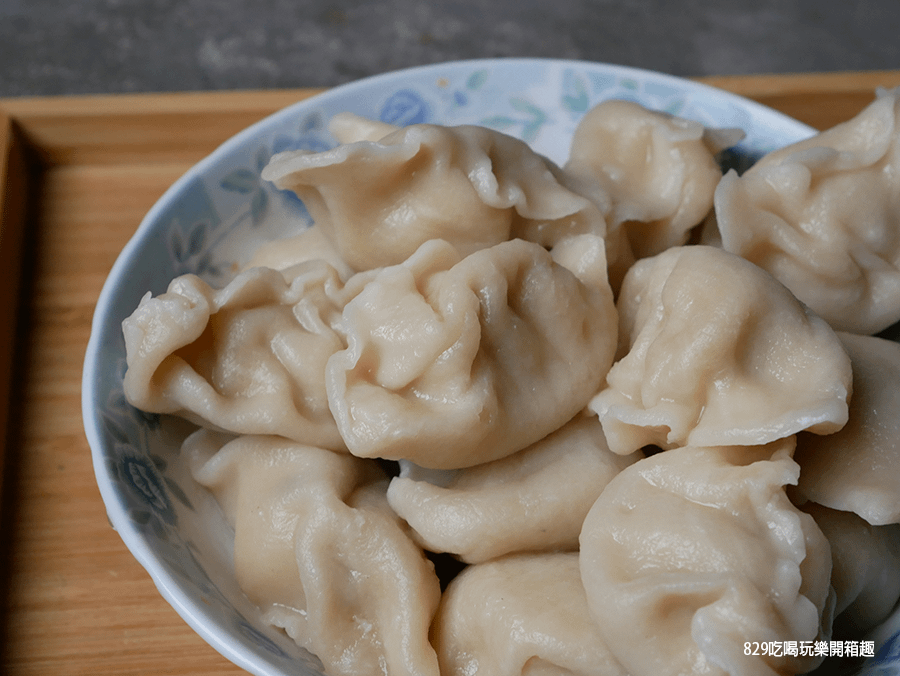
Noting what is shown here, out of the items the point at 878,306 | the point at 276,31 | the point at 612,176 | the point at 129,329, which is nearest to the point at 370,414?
the point at 129,329

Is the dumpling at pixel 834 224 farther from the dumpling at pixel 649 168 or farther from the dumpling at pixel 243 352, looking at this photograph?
the dumpling at pixel 243 352

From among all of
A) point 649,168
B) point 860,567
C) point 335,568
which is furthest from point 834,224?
point 335,568

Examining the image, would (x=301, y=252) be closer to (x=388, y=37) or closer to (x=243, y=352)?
(x=243, y=352)

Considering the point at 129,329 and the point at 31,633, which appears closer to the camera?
the point at 129,329

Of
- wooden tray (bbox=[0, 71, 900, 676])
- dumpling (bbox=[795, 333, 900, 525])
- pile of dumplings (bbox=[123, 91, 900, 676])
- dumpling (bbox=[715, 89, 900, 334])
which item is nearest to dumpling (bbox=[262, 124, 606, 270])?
pile of dumplings (bbox=[123, 91, 900, 676])

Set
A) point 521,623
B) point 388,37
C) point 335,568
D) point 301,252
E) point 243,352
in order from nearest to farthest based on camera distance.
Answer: point 521,623 → point 335,568 → point 243,352 → point 301,252 → point 388,37

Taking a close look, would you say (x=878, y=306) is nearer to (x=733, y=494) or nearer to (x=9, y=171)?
(x=733, y=494)
